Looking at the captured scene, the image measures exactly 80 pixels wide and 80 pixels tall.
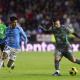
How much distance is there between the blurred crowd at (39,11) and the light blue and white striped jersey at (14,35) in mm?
22400

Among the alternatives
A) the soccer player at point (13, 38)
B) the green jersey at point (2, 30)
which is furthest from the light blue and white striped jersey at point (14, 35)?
the green jersey at point (2, 30)

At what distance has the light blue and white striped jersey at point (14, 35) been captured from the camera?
20297 mm

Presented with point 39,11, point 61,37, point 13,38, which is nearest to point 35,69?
point 13,38

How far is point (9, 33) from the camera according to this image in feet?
66.8

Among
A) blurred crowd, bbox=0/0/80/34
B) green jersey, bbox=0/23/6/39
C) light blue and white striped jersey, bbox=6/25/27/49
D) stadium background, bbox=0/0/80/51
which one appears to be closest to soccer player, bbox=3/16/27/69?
light blue and white striped jersey, bbox=6/25/27/49

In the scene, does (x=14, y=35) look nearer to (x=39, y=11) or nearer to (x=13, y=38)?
(x=13, y=38)

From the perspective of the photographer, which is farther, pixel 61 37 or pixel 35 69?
pixel 35 69

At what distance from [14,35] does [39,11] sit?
82.8ft

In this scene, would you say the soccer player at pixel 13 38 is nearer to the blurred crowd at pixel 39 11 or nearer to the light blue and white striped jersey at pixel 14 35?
the light blue and white striped jersey at pixel 14 35

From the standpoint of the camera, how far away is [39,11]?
45469mm

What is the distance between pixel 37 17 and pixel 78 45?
6.52 m

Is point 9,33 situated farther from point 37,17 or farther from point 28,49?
point 37,17

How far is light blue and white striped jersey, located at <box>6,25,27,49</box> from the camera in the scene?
20.3 m

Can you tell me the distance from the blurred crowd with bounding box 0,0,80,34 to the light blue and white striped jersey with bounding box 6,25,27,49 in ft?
73.5
